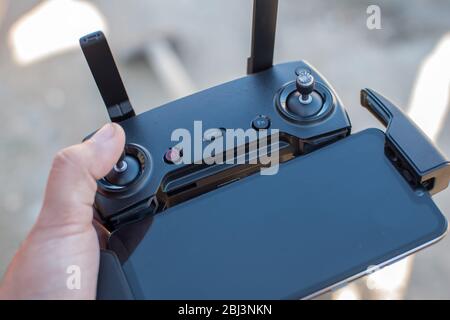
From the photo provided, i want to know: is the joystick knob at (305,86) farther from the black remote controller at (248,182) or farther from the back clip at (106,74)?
the back clip at (106,74)

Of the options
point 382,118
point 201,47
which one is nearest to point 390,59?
point 201,47

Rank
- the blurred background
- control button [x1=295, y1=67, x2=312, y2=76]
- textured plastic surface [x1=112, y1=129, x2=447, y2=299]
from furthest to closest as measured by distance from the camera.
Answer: the blurred background < control button [x1=295, y1=67, x2=312, y2=76] < textured plastic surface [x1=112, y1=129, x2=447, y2=299]

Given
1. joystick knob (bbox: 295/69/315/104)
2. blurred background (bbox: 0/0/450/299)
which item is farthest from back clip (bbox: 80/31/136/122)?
blurred background (bbox: 0/0/450/299)

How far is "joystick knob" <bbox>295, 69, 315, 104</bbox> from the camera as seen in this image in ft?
2.41

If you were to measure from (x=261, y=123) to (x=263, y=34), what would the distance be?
0.13 metres

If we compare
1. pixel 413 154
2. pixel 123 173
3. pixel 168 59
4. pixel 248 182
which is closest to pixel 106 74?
pixel 123 173

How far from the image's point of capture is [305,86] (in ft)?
2.40

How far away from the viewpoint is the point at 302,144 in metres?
0.75

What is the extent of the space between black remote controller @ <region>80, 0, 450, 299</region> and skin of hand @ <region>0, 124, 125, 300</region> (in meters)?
A: 0.03

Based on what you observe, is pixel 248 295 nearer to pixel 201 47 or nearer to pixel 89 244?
pixel 89 244

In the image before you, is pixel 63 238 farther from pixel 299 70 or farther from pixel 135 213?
pixel 299 70

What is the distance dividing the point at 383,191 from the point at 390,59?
0.97m

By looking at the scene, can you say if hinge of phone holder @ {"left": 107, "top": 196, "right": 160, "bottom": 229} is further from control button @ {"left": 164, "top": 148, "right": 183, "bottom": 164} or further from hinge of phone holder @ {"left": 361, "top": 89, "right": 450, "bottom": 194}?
hinge of phone holder @ {"left": 361, "top": 89, "right": 450, "bottom": 194}

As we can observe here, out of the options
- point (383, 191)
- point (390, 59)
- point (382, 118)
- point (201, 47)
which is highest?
point (201, 47)
